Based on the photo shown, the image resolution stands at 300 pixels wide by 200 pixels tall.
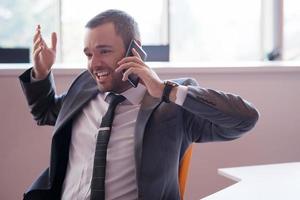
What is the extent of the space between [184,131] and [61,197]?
1.85 ft

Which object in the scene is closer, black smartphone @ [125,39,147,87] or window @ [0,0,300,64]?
black smartphone @ [125,39,147,87]

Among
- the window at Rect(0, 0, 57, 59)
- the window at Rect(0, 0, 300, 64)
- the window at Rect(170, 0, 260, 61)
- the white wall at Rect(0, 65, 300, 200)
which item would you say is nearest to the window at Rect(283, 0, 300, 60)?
the window at Rect(0, 0, 300, 64)

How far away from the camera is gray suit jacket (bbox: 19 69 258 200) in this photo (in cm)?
151

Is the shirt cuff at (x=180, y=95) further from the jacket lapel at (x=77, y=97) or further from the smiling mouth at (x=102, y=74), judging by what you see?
the jacket lapel at (x=77, y=97)

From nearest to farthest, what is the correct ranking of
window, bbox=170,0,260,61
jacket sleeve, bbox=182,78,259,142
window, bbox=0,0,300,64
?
jacket sleeve, bbox=182,78,259,142
window, bbox=0,0,300,64
window, bbox=170,0,260,61

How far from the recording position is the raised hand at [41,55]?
1.82 metres

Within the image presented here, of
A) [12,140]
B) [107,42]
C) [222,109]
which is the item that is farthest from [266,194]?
[12,140]

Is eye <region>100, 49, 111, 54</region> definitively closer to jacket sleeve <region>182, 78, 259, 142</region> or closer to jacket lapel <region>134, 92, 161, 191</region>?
jacket lapel <region>134, 92, 161, 191</region>

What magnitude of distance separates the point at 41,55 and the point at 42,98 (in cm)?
19

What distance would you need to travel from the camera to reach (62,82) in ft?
8.23

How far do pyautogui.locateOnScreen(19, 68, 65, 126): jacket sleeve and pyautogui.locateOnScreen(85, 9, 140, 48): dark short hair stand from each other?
348 mm

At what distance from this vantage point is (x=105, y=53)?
1.68 m

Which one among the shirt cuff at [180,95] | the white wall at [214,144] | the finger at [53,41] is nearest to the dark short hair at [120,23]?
the finger at [53,41]

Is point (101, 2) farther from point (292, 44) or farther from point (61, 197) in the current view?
point (61, 197)
